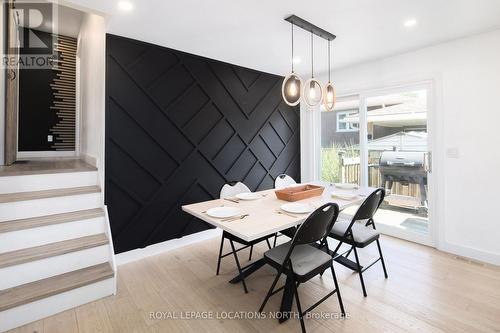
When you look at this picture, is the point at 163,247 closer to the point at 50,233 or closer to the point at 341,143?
the point at 50,233

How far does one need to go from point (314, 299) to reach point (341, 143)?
2818 mm

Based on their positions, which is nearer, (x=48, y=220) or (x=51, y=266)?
(x=51, y=266)

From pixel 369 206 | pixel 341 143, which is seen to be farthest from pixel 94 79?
pixel 341 143

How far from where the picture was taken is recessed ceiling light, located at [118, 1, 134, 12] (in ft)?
6.83

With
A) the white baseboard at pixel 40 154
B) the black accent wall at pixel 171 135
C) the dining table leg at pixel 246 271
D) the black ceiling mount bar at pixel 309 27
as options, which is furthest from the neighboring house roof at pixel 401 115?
the white baseboard at pixel 40 154

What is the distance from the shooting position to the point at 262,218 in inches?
72.4

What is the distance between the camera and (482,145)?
269cm

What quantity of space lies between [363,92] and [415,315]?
2.91 metres

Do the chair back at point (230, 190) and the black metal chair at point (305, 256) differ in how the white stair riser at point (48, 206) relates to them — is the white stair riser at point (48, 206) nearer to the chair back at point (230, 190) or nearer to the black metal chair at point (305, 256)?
the chair back at point (230, 190)

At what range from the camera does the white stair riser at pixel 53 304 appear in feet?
5.63

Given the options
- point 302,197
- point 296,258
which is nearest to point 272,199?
point 302,197

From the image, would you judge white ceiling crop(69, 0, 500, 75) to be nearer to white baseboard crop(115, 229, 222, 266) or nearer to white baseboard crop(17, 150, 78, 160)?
white baseboard crop(17, 150, 78, 160)

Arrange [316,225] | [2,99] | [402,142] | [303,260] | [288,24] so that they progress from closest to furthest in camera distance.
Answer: [316,225] < [303,260] < [288,24] < [2,99] < [402,142]

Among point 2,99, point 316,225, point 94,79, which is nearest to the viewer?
point 316,225
